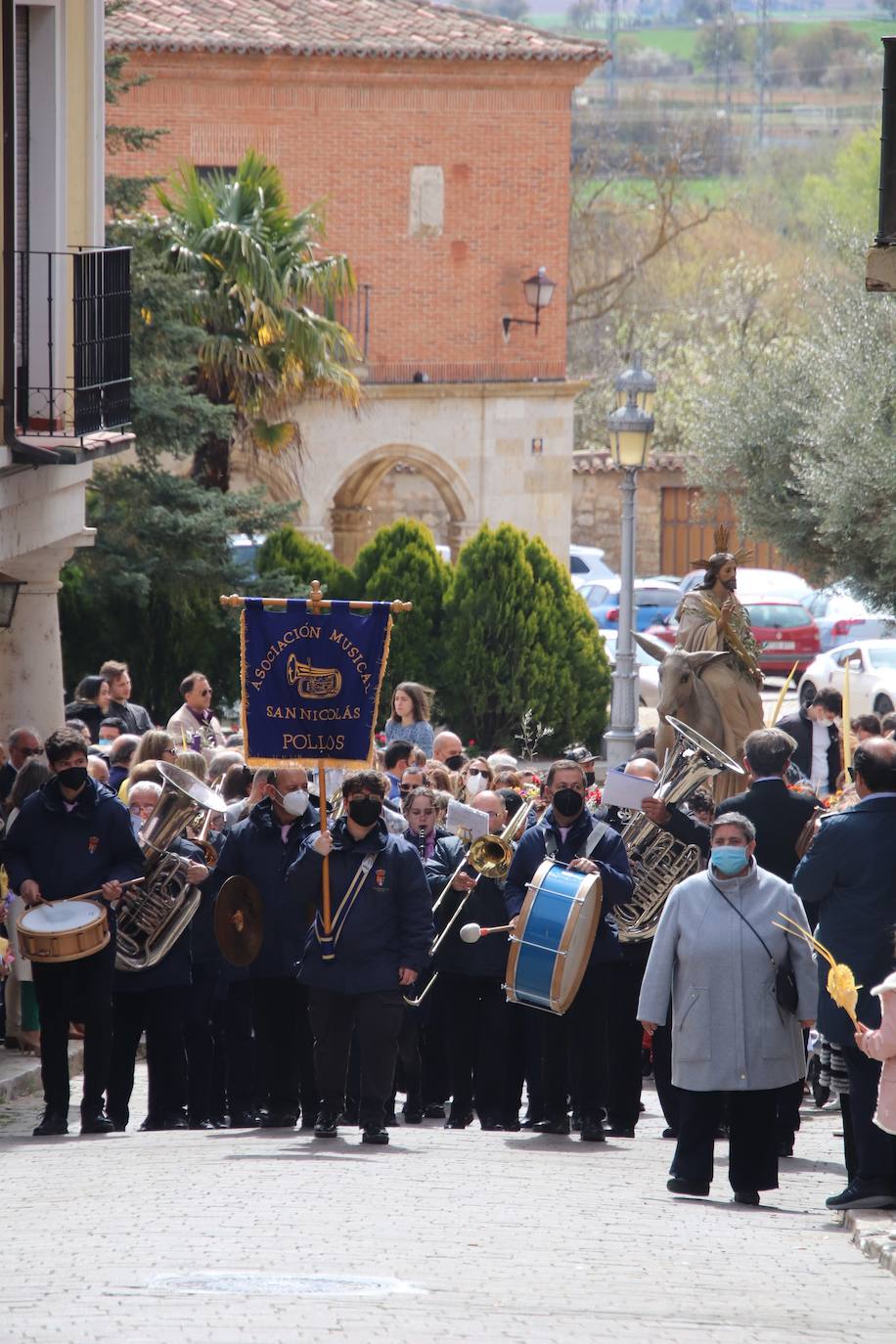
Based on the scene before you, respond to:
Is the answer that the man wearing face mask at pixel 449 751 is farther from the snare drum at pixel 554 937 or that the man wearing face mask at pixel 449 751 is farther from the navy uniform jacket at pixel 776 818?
the snare drum at pixel 554 937

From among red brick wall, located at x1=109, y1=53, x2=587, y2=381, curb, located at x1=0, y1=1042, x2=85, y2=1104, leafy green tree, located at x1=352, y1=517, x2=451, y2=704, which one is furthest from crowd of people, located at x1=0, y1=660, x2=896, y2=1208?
red brick wall, located at x1=109, y1=53, x2=587, y2=381

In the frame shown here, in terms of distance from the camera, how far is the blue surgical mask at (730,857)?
8852mm

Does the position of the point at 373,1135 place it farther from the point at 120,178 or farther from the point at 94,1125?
the point at 120,178

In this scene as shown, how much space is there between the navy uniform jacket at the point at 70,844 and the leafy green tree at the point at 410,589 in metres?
15.1

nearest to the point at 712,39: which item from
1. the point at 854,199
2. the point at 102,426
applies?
the point at 854,199

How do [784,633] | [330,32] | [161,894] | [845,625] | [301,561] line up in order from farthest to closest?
[784,633] → [845,625] → [330,32] → [301,561] → [161,894]

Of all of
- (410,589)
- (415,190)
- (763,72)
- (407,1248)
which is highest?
(763,72)

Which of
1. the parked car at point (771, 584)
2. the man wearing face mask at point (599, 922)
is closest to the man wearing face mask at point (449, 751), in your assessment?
the man wearing face mask at point (599, 922)

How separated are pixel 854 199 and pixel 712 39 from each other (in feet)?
323

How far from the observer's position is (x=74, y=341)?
568 inches

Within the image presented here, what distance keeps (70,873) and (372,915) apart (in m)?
1.48

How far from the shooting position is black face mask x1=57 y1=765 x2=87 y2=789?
1027 cm

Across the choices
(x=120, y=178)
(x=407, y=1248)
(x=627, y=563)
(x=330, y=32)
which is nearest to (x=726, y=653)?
(x=407, y=1248)

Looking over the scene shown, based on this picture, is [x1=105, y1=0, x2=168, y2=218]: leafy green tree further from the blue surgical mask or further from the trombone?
the blue surgical mask
